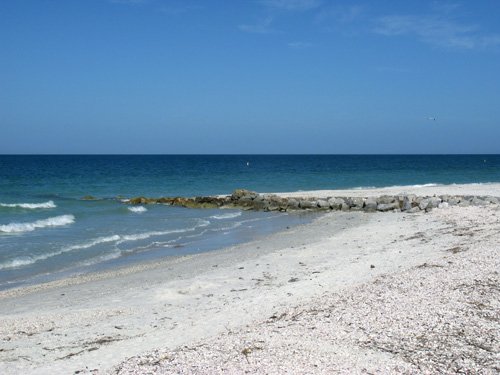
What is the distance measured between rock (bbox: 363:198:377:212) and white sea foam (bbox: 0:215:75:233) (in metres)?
12.8

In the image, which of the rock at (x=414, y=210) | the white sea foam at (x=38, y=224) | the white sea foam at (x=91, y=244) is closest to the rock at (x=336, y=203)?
the rock at (x=414, y=210)

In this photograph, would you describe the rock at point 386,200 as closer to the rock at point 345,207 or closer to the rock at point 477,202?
the rock at point 345,207

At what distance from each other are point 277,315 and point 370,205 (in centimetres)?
1800

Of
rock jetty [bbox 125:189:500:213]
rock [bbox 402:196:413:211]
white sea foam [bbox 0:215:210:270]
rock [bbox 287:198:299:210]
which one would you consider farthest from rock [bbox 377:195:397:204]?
white sea foam [bbox 0:215:210:270]

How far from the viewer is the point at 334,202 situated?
2725 cm

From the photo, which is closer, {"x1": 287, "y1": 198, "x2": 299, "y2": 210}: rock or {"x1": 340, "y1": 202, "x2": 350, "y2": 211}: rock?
{"x1": 340, "y1": 202, "x2": 350, "y2": 211}: rock

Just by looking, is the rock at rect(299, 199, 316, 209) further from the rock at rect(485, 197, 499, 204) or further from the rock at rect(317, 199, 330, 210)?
the rock at rect(485, 197, 499, 204)

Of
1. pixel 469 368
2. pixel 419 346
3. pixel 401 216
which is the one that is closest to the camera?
pixel 469 368

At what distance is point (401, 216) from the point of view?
2227 centimetres

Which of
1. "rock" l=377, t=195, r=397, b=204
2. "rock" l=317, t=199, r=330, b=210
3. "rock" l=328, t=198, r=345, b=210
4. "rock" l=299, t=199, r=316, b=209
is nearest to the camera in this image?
"rock" l=377, t=195, r=397, b=204

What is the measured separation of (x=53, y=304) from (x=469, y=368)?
723 cm

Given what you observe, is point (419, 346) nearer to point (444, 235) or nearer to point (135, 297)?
point (135, 297)

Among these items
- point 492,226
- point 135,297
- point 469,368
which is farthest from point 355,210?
point 469,368

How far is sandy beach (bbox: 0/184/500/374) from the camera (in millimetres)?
6223
